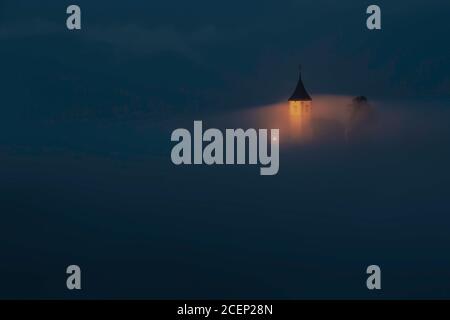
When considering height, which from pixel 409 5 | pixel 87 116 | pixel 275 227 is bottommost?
pixel 275 227

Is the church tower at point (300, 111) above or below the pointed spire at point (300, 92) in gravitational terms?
below

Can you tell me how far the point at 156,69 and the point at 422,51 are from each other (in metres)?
1.71

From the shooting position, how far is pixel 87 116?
705 cm

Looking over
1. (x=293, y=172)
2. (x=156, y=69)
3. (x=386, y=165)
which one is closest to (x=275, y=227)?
(x=293, y=172)

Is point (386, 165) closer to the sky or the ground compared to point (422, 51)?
closer to the ground

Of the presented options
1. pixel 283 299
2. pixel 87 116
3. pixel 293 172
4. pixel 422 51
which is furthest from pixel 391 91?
pixel 87 116

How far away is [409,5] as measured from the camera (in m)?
7.00

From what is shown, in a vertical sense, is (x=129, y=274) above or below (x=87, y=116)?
below

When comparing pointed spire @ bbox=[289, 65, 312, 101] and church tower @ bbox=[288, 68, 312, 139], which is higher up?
pointed spire @ bbox=[289, 65, 312, 101]

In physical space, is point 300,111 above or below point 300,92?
below

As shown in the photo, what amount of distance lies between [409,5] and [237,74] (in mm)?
1181

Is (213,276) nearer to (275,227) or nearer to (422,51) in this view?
(275,227)

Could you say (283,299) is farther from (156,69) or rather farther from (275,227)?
(156,69)
